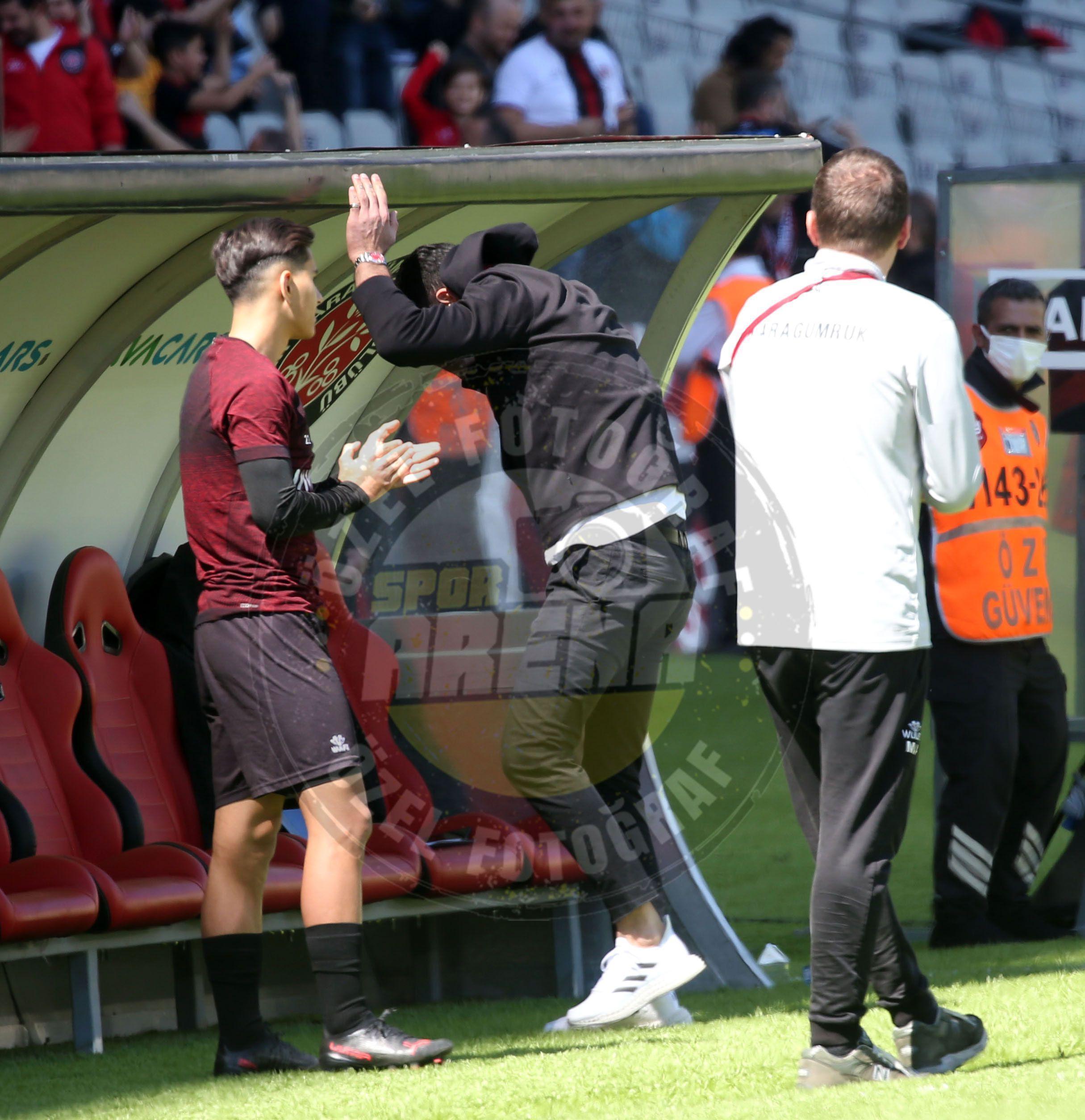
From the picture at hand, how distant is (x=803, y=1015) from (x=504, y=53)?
33.9 feet

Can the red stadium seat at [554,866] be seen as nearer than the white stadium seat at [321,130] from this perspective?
Yes

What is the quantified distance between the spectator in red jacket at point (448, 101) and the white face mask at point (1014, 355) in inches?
311

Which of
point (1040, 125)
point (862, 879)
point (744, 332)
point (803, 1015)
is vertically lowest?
point (803, 1015)

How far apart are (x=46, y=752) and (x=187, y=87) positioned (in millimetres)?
8660

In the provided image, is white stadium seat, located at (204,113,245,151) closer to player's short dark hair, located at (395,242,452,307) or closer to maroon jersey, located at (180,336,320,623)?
player's short dark hair, located at (395,242,452,307)

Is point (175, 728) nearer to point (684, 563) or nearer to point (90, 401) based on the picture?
point (90, 401)

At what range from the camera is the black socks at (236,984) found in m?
3.57

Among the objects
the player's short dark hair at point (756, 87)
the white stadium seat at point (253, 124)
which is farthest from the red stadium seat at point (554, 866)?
the player's short dark hair at point (756, 87)

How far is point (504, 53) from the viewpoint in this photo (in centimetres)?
1312

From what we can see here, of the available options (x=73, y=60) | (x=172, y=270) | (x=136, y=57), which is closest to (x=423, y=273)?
(x=172, y=270)

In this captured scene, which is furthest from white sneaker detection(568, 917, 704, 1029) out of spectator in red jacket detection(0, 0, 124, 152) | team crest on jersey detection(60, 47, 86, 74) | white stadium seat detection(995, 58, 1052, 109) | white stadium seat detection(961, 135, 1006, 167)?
white stadium seat detection(995, 58, 1052, 109)

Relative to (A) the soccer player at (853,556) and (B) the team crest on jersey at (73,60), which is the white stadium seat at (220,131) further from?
(A) the soccer player at (853,556)

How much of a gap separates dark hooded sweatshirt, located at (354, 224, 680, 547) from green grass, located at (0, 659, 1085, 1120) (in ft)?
3.89

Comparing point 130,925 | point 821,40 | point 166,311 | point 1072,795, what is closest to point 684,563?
point 130,925
